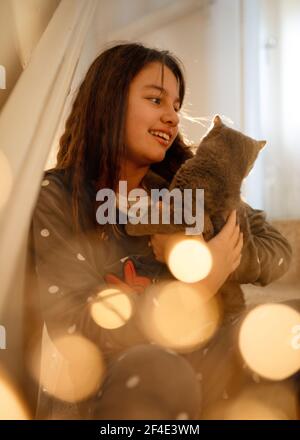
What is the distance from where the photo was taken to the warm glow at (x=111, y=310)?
0.63m

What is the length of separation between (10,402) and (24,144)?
1.29 ft

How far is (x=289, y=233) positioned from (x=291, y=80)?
1.63 ft

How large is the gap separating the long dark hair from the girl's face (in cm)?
1

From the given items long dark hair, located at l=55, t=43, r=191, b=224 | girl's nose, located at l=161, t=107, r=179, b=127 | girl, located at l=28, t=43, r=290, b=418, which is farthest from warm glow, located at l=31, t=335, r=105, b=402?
girl's nose, located at l=161, t=107, r=179, b=127

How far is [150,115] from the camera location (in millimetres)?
812

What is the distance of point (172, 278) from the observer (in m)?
0.73

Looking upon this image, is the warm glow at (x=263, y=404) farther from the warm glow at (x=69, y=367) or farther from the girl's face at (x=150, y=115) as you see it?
the girl's face at (x=150, y=115)

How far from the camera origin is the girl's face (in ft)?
2.67

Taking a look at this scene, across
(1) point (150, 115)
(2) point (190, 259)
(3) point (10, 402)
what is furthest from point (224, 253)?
(3) point (10, 402)

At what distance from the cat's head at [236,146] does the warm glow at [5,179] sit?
0.32 metres

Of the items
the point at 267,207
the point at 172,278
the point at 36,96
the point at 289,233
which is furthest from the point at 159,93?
the point at 267,207

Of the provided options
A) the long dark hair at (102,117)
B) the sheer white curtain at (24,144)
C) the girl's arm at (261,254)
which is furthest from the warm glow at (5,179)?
the girl's arm at (261,254)
